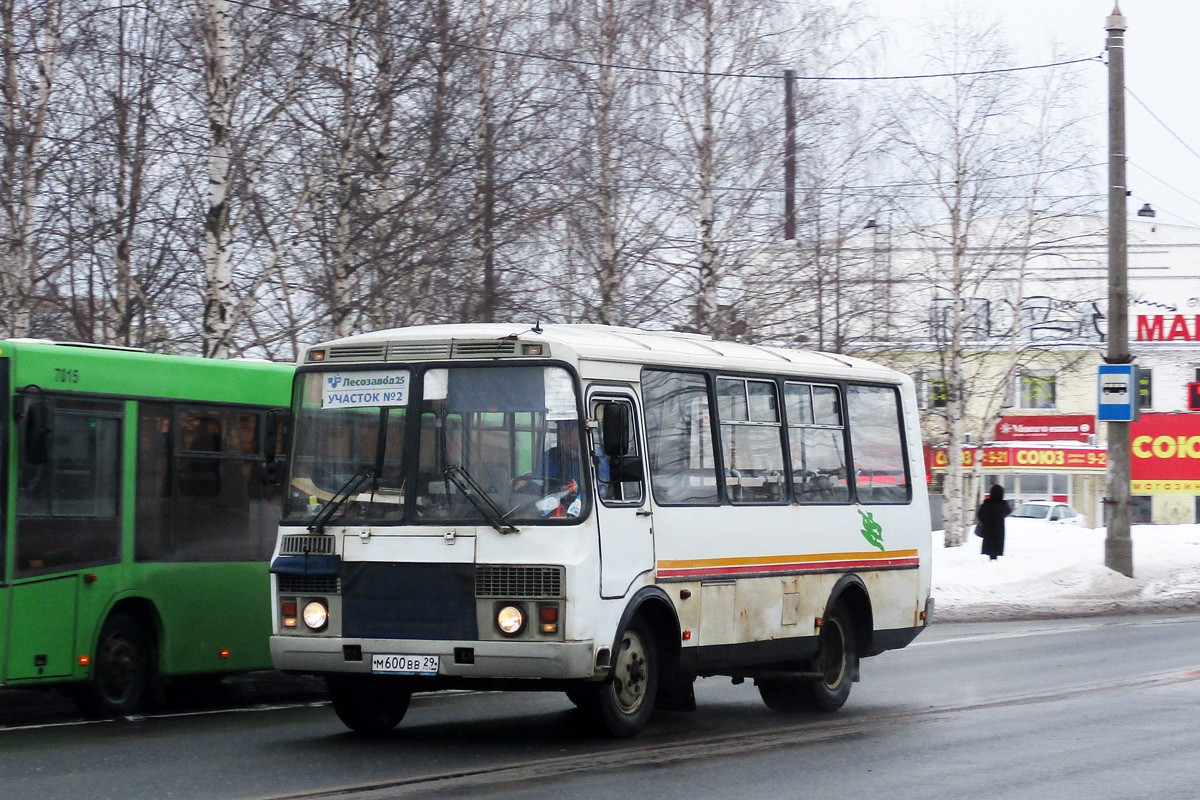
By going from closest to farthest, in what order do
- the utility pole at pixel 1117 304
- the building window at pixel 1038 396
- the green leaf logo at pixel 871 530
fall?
the green leaf logo at pixel 871 530 → the utility pole at pixel 1117 304 → the building window at pixel 1038 396

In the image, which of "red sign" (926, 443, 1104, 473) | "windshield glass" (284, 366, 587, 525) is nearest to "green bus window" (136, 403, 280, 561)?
"windshield glass" (284, 366, 587, 525)

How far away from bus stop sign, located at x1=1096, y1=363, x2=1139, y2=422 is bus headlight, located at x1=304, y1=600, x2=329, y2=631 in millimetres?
18421

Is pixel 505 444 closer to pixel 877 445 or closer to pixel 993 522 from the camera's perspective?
pixel 877 445

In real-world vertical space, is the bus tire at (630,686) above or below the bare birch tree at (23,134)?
below

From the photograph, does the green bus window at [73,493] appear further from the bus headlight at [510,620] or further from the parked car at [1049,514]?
the parked car at [1049,514]

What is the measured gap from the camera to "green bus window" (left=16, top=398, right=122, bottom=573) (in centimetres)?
1095

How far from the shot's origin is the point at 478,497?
9773 millimetres

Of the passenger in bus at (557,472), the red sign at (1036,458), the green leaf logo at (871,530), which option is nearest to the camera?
the passenger in bus at (557,472)

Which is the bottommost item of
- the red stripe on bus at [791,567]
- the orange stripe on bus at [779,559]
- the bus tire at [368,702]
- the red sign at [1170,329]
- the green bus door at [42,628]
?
the bus tire at [368,702]

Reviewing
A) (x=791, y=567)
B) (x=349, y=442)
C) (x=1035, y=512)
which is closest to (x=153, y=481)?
(x=349, y=442)

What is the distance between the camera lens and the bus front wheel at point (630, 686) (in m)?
10.0

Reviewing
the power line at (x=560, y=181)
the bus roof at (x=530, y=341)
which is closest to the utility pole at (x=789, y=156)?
the power line at (x=560, y=181)

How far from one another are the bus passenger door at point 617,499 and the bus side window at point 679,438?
376 millimetres

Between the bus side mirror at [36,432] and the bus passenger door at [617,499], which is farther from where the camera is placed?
the bus side mirror at [36,432]
